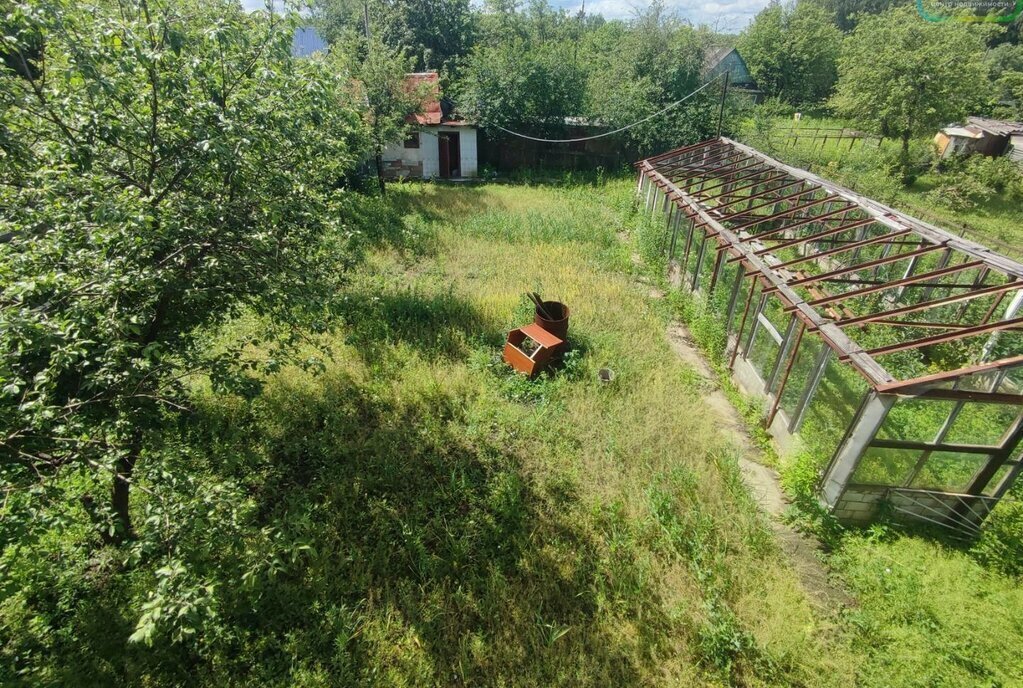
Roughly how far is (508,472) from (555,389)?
2070mm

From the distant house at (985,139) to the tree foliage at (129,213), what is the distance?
3158 cm

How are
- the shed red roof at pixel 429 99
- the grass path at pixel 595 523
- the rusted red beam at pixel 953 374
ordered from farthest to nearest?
1. the shed red roof at pixel 429 99
2. the rusted red beam at pixel 953 374
3. the grass path at pixel 595 523

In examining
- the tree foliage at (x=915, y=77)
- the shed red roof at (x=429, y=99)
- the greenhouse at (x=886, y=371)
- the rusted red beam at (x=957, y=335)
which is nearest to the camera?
the greenhouse at (x=886, y=371)

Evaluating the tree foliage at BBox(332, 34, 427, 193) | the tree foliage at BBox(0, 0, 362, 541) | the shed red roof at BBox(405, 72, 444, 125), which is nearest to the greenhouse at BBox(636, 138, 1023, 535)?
the tree foliage at BBox(0, 0, 362, 541)

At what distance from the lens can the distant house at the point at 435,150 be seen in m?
A: 22.3

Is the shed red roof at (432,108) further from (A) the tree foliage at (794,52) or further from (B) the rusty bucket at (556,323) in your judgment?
(A) the tree foliage at (794,52)

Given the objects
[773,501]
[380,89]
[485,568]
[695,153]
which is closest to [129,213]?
[485,568]

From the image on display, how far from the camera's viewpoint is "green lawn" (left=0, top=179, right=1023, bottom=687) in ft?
14.9

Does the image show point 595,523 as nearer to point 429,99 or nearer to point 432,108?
point 429,99

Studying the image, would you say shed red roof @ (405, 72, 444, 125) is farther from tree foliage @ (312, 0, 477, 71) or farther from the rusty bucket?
the rusty bucket

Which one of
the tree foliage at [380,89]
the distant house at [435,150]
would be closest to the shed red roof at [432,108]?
the distant house at [435,150]

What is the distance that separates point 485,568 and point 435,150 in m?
21.3

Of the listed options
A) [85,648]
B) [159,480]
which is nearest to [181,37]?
[159,480]

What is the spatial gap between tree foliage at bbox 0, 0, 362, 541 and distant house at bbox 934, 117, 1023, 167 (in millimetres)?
31578
